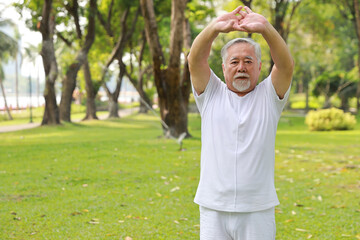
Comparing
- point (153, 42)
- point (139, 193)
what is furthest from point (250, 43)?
point (153, 42)

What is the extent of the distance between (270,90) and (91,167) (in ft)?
25.1

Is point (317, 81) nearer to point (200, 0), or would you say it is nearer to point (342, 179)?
point (200, 0)

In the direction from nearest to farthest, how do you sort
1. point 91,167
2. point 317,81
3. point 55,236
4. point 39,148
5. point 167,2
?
point 55,236 → point 91,167 → point 39,148 → point 167,2 → point 317,81

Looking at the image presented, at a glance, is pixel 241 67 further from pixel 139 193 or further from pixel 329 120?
pixel 329 120

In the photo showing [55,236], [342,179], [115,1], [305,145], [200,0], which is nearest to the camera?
[55,236]

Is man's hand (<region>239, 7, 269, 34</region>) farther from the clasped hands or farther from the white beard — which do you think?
the white beard

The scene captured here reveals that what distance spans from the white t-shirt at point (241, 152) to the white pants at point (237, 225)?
49mm

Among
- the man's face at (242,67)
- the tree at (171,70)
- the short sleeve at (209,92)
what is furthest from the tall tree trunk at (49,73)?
the man's face at (242,67)

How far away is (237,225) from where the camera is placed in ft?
8.03

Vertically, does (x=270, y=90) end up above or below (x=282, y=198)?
above

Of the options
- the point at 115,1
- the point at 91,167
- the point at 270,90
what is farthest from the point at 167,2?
the point at 270,90

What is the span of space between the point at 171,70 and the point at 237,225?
11614 millimetres

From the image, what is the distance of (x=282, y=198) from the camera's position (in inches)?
269

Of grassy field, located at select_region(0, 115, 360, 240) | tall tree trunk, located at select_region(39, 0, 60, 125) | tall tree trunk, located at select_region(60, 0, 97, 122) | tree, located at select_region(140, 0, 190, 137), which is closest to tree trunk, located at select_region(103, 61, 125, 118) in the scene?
tall tree trunk, located at select_region(60, 0, 97, 122)
